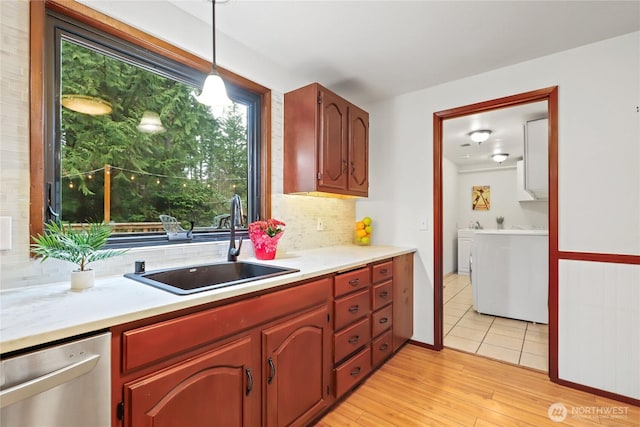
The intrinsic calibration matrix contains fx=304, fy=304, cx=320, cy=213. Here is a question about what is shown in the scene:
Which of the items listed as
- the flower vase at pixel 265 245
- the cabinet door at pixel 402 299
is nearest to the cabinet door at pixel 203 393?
the flower vase at pixel 265 245

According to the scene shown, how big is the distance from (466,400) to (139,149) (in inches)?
95.6

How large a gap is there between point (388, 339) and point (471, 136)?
3.13 metres

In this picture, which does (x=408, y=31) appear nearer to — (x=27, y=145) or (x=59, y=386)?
(x=27, y=145)

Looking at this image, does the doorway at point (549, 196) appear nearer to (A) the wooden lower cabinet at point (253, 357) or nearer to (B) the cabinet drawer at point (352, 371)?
(A) the wooden lower cabinet at point (253, 357)

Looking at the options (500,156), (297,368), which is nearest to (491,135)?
(500,156)

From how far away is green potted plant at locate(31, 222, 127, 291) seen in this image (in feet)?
3.77

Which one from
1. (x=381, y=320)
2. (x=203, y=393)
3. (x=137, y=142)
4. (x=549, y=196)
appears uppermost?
(x=137, y=142)

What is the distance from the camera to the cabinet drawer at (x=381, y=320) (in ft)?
6.99

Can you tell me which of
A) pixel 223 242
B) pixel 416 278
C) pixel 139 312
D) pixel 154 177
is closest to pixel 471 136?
pixel 416 278

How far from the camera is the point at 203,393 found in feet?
3.54

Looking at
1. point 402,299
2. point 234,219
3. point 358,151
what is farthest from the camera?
point 358,151

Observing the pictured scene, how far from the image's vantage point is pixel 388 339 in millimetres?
2318

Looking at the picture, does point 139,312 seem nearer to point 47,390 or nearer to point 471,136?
point 47,390

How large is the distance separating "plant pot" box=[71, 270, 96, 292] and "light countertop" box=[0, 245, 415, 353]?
1.1 inches
